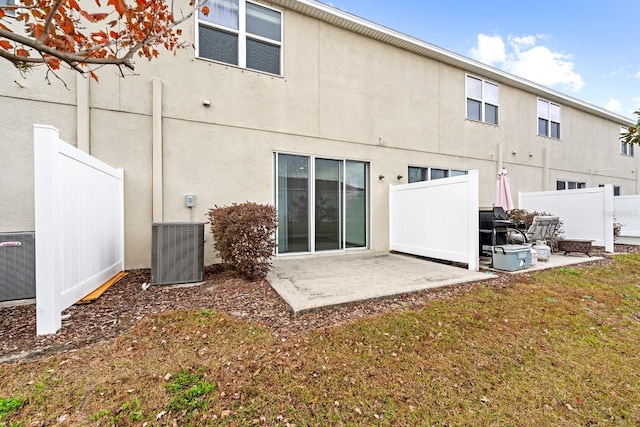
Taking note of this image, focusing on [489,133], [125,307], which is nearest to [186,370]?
[125,307]

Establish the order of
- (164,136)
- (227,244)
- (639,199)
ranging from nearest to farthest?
(227,244) < (164,136) < (639,199)

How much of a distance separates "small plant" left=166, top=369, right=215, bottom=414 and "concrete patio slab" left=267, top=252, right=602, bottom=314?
1.32m

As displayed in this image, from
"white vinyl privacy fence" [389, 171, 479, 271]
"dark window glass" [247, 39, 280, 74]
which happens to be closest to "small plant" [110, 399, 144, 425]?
"white vinyl privacy fence" [389, 171, 479, 271]

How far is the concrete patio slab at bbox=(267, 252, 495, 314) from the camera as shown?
12.0ft

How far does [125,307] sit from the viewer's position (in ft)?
11.2

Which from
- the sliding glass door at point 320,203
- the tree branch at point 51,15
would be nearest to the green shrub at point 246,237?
the sliding glass door at point 320,203

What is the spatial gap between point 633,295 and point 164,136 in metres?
8.41

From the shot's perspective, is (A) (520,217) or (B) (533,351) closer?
(B) (533,351)

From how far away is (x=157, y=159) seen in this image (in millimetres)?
5164

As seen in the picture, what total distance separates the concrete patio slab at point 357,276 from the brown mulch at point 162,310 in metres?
0.13

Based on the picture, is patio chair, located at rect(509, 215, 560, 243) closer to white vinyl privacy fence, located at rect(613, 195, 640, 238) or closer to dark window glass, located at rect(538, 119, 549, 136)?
white vinyl privacy fence, located at rect(613, 195, 640, 238)

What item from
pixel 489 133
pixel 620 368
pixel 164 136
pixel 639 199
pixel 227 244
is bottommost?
pixel 620 368

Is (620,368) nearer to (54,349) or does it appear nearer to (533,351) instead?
(533,351)

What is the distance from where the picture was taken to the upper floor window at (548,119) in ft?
34.6
